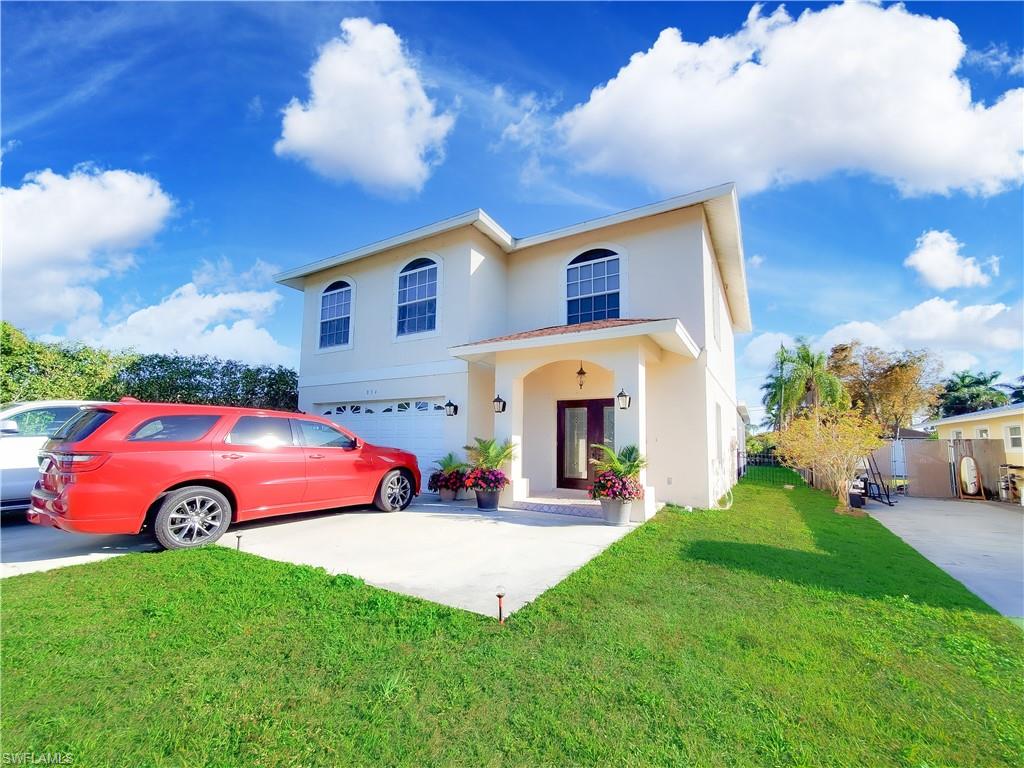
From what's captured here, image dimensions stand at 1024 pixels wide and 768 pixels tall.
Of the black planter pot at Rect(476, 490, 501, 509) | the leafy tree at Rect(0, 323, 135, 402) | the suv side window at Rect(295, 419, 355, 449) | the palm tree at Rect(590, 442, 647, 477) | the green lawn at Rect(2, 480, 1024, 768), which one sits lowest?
the green lawn at Rect(2, 480, 1024, 768)

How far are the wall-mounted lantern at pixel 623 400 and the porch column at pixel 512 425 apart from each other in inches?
85.5

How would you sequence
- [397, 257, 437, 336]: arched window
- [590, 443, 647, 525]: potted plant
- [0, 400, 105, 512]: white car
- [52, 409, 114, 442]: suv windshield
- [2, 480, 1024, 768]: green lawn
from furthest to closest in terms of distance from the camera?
[397, 257, 437, 336]: arched window
[590, 443, 647, 525]: potted plant
[0, 400, 105, 512]: white car
[52, 409, 114, 442]: suv windshield
[2, 480, 1024, 768]: green lawn

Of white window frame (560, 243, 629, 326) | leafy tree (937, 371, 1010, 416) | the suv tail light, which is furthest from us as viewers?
leafy tree (937, 371, 1010, 416)

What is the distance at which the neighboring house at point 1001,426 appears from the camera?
43.2ft

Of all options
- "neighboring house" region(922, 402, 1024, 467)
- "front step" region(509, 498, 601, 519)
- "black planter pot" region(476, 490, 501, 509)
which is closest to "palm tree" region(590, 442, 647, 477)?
"front step" region(509, 498, 601, 519)

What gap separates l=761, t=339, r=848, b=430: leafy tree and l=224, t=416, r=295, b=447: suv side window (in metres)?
24.2

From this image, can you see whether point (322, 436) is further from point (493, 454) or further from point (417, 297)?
point (417, 297)

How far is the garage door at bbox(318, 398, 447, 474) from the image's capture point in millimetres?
11164

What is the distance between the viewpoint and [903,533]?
310 inches

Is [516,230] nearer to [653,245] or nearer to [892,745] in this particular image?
[653,245]

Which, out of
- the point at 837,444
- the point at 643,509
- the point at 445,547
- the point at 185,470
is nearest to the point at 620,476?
the point at 643,509

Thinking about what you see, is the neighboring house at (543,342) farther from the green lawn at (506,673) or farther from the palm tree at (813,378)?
the palm tree at (813,378)

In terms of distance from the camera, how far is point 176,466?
17.2ft

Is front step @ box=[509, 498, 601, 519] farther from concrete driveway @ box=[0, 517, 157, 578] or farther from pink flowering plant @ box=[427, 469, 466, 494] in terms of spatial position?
concrete driveway @ box=[0, 517, 157, 578]
